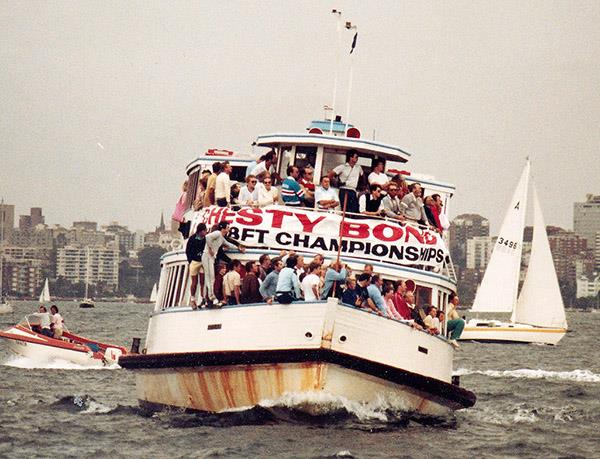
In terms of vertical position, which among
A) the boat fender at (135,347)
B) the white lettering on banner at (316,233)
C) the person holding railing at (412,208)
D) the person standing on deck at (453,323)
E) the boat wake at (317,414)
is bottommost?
the boat wake at (317,414)

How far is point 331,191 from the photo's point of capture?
2905cm

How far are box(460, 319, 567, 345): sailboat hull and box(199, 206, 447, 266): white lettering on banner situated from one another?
6045 cm

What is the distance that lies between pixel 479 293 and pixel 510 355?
20.1 m

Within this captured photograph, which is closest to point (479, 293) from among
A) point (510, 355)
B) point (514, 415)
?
point (510, 355)

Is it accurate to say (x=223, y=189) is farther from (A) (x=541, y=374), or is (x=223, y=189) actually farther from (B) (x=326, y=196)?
(A) (x=541, y=374)

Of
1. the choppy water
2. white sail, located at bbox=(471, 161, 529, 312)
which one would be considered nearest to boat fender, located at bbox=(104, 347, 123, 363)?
the choppy water

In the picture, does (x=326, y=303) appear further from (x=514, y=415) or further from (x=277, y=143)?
(x=514, y=415)

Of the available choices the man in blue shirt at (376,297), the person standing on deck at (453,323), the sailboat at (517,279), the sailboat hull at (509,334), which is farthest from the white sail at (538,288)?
the man in blue shirt at (376,297)

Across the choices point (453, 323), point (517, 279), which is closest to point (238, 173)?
point (453, 323)

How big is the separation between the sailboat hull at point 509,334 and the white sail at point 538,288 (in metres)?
2.55

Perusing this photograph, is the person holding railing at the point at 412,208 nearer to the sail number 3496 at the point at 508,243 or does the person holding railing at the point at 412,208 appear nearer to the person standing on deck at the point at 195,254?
the person standing on deck at the point at 195,254

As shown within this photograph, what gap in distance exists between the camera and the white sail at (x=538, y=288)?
92000mm

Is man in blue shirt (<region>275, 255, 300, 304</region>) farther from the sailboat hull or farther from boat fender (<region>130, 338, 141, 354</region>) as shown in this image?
the sailboat hull

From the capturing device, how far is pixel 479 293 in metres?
94.5
